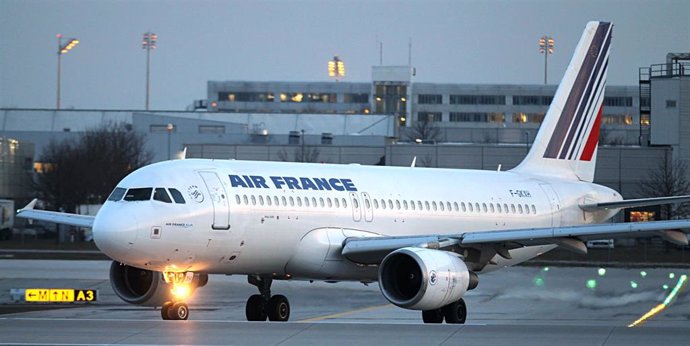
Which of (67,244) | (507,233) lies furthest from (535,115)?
(507,233)

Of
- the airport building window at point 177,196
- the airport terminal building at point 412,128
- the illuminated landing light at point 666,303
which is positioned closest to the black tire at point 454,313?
the illuminated landing light at point 666,303

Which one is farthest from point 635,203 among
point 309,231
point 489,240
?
point 309,231

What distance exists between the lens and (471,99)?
6698 inches

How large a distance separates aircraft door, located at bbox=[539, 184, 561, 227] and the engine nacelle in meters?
9.18

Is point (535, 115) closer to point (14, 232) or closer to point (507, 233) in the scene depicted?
point (14, 232)

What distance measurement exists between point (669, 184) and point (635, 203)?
118 ft

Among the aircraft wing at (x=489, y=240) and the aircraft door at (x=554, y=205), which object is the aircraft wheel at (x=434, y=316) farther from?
the aircraft door at (x=554, y=205)

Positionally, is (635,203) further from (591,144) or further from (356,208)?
(356,208)

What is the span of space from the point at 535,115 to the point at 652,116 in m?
86.6

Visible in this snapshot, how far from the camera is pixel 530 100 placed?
165750mm

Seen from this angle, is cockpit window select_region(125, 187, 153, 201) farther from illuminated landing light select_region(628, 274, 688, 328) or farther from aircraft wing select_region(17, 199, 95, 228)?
illuminated landing light select_region(628, 274, 688, 328)

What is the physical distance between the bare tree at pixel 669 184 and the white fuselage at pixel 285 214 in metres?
35.2

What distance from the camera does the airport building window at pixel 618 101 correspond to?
16662cm

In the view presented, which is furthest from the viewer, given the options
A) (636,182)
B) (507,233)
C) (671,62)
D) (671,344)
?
(671,62)
